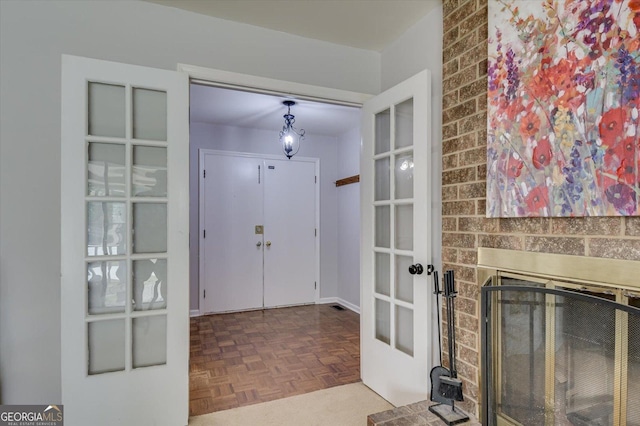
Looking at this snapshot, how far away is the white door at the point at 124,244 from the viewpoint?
5.95 feet

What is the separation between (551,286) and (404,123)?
127 cm

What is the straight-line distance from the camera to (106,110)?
6.31ft

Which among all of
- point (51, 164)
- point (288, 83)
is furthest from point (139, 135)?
point (288, 83)

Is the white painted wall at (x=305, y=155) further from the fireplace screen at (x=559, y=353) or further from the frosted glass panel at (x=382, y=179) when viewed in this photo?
the fireplace screen at (x=559, y=353)

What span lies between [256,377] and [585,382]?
84.3 inches

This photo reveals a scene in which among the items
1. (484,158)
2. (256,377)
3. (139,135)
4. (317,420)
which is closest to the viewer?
(484,158)

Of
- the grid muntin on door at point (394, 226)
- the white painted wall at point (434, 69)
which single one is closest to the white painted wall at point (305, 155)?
the grid muntin on door at point (394, 226)

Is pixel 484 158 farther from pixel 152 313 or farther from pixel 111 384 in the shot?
pixel 111 384

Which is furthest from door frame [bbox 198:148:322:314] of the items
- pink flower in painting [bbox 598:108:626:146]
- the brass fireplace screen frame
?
pink flower in painting [bbox 598:108:626:146]

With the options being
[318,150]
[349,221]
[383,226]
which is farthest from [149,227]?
[318,150]

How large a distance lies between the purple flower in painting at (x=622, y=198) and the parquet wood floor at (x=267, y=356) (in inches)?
81.6

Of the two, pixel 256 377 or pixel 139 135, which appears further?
pixel 256 377

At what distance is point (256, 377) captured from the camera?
2691 millimetres

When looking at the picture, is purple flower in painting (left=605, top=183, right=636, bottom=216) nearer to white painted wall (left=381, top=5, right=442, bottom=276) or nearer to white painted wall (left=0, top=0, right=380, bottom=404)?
white painted wall (left=381, top=5, right=442, bottom=276)
